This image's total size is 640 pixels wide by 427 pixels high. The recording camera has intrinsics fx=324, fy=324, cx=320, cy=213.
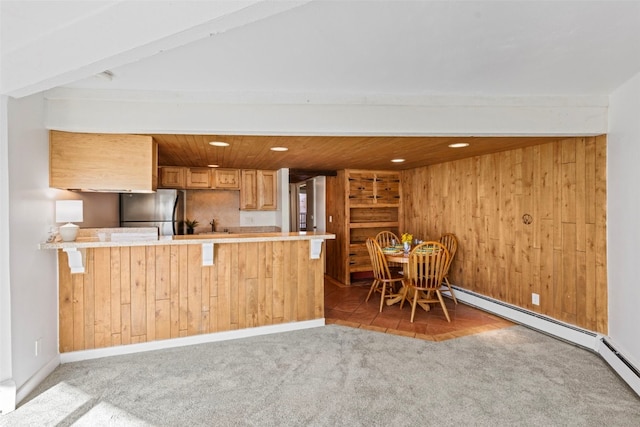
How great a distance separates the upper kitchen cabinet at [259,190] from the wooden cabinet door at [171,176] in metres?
0.94

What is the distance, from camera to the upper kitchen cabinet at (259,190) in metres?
5.46

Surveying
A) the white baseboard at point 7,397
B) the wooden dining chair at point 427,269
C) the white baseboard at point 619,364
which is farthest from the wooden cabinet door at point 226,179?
the white baseboard at point 619,364

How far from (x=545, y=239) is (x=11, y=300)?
181 inches

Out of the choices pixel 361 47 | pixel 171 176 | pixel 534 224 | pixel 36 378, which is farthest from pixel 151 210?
pixel 534 224

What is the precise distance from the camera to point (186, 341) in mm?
3104

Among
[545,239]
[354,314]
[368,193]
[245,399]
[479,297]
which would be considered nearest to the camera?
[245,399]

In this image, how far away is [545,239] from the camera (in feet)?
11.3

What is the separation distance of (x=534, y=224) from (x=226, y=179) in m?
4.36

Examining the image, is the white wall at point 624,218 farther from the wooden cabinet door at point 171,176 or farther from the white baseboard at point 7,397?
the wooden cabinet door at point 171,176

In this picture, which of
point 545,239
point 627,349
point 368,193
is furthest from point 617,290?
point 368,193

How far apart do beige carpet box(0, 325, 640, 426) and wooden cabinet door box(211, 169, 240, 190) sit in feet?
9.47

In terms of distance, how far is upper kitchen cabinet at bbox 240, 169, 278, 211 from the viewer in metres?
5.46

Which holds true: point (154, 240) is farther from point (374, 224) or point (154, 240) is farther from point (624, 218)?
point (624, 218)

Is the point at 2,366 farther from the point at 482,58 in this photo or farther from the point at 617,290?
the point at 617,290
